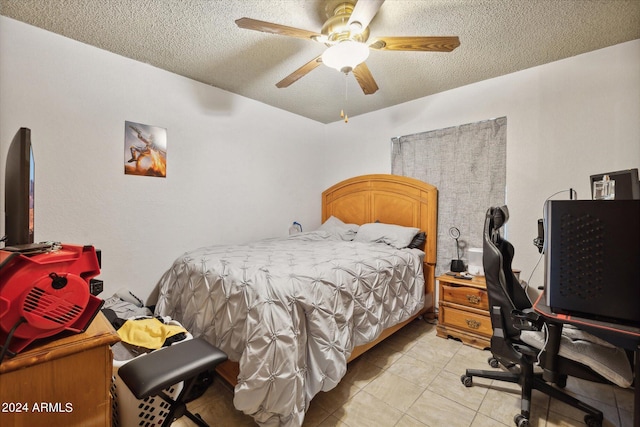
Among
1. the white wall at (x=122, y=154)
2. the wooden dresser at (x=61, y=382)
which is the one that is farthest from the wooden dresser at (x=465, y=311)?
the wooden dresser at (x=61, y=382)

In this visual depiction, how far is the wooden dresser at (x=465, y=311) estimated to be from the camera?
7.81 ft

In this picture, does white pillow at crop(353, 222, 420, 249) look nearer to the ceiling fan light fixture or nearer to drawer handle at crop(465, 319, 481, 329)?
drawer handle at crop(465, 319, 481, 329)

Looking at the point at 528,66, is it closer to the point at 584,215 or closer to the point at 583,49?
the point at 583,49

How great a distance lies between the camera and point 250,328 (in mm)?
1453

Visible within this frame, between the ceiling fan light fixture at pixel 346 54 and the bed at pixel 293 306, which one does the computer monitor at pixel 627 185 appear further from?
the ceiling fan light fixture at pixel 346 54

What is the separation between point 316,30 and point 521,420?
2802mm

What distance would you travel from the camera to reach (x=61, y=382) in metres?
0.78

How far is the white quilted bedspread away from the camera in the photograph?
1.39 m

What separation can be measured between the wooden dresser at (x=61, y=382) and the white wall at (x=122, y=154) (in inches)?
69.5

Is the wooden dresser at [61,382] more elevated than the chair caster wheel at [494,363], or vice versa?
the wooden dresser at [61,382]

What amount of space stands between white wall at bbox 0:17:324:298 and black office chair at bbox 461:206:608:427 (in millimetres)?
2486

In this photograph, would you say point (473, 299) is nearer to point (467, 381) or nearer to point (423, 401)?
point (467, 381)

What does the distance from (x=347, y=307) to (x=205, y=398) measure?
112 centimetres

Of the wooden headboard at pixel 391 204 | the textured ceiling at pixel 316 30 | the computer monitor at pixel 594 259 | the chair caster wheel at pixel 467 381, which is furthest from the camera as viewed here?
the wooden headboard at pixel 391 204
